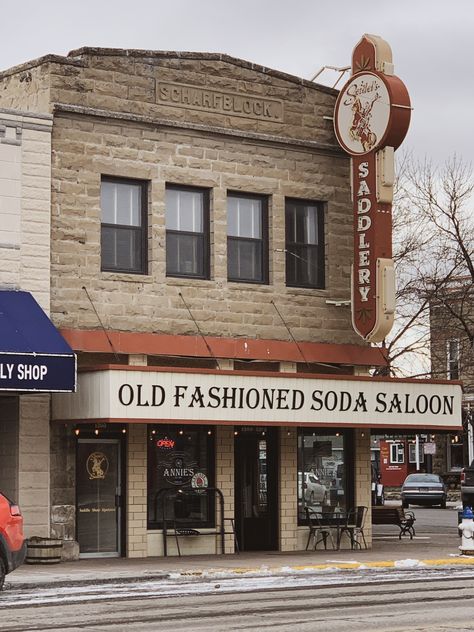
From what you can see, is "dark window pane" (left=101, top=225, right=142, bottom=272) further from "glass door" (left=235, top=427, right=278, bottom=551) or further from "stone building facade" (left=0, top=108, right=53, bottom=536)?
"glass door" (left=235, top=427, right=278, bottom=551)

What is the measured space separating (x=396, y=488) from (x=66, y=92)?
4442 cm

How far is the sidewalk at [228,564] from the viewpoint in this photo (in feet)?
65.4

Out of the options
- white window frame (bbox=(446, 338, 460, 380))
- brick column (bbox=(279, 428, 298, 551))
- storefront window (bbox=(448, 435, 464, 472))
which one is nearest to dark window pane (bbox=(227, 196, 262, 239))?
brick column (bbox=(279, 428, 298, 551))

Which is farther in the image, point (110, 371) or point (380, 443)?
point (380, 443)

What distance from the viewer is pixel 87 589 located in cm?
1845

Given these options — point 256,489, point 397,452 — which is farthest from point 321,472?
point 397,452

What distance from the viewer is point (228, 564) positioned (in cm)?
2228

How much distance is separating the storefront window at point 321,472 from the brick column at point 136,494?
359 cm

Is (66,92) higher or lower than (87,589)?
higher

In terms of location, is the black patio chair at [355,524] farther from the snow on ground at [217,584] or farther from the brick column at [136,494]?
the brick column at [136,494]

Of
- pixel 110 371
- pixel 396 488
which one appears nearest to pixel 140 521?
pixel 110 371

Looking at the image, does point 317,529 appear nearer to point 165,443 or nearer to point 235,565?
point 165,443

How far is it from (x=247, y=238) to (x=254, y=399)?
3.50 m

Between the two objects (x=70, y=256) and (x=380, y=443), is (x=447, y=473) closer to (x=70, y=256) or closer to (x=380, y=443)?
(x=380, y=443)
